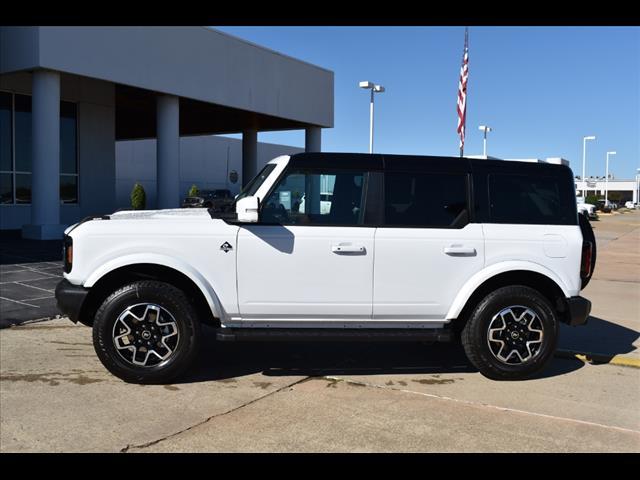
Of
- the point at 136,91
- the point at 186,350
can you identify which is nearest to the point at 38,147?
the point at 136,91

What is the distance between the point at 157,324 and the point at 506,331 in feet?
9.60

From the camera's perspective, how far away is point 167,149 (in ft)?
59.6

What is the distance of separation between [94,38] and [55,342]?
11014mm

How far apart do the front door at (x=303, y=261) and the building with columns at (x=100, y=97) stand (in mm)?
11568

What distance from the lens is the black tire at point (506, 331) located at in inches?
206

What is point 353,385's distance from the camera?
5.06 m

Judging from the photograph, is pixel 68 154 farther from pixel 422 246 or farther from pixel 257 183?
pixel 422 246

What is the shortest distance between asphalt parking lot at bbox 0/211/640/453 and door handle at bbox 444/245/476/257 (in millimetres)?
1090

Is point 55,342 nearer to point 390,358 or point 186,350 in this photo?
point 186,350

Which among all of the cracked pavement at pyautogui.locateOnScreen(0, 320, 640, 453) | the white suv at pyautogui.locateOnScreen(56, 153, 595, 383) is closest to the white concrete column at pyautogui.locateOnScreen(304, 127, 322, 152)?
the cracked pavement at pyautogui.locateOnScreen(0, 320, 640, 453)

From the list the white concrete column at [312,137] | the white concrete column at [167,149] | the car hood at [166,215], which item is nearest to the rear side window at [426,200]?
the car hood at [166,215]
